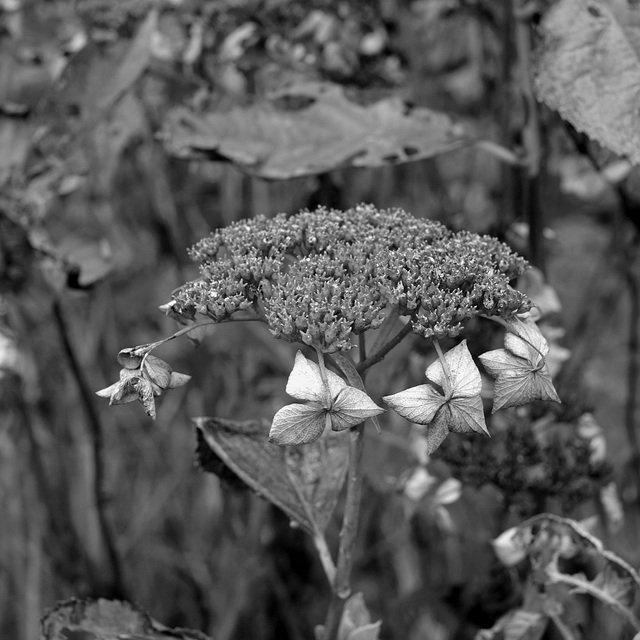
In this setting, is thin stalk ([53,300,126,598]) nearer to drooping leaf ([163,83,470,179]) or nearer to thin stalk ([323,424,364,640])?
drooping leaf ([163,83,470,179])

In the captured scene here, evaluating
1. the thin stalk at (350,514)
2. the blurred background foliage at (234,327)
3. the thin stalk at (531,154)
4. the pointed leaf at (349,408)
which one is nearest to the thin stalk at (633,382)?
the blurred background foliage at (234,327)

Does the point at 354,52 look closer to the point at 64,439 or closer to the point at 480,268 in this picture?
the point at 480,268

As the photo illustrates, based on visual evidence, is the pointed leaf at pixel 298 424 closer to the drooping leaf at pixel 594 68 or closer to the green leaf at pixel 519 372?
the green leaf at pixel 519 372

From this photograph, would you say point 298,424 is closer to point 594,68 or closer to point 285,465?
point 285,465

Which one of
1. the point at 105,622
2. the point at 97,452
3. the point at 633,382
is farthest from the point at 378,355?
the point at 633,382

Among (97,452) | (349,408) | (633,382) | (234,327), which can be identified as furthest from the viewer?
(234,327)
